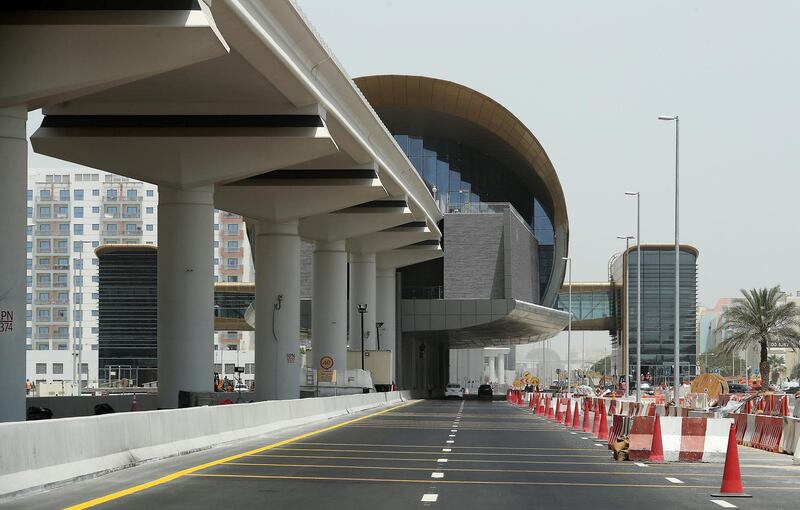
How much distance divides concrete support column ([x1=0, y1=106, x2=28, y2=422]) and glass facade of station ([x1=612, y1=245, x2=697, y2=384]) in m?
110

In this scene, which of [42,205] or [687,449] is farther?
[42,205]

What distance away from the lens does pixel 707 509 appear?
13.9 metres

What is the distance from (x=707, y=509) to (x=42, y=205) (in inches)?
7232

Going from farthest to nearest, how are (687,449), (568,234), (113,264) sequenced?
(113,264)
(568,234)
(687,449)

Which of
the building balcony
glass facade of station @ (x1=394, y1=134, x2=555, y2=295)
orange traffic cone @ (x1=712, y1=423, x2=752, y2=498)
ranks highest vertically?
glass facade of station @ (x1=394, y1=134, x2=555, y2=295)

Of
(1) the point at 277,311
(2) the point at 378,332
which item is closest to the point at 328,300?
(1) the point at 277,311

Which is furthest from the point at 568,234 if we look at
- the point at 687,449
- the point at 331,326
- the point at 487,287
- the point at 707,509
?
the point at 707,509

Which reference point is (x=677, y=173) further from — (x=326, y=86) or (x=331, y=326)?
(x=331, y=326)

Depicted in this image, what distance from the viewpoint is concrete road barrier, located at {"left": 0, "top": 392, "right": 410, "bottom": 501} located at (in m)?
15.3

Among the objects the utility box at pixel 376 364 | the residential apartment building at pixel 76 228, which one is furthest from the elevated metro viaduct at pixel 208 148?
the residential apartment building at pixel 76 228

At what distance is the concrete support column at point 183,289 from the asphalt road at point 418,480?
12.0 m

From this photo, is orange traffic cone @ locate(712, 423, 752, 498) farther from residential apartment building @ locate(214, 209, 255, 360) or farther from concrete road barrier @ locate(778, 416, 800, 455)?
residential apartment building @ locate(214, 209, 255, 360)

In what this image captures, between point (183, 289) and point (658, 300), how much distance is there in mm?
101163

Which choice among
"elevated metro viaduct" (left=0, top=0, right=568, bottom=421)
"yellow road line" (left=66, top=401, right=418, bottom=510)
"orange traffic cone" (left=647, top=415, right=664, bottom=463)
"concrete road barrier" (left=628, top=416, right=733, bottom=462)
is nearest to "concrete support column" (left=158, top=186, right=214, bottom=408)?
"elevated metro viaduct" (left=0, top=0, right=568, bottom=421)
